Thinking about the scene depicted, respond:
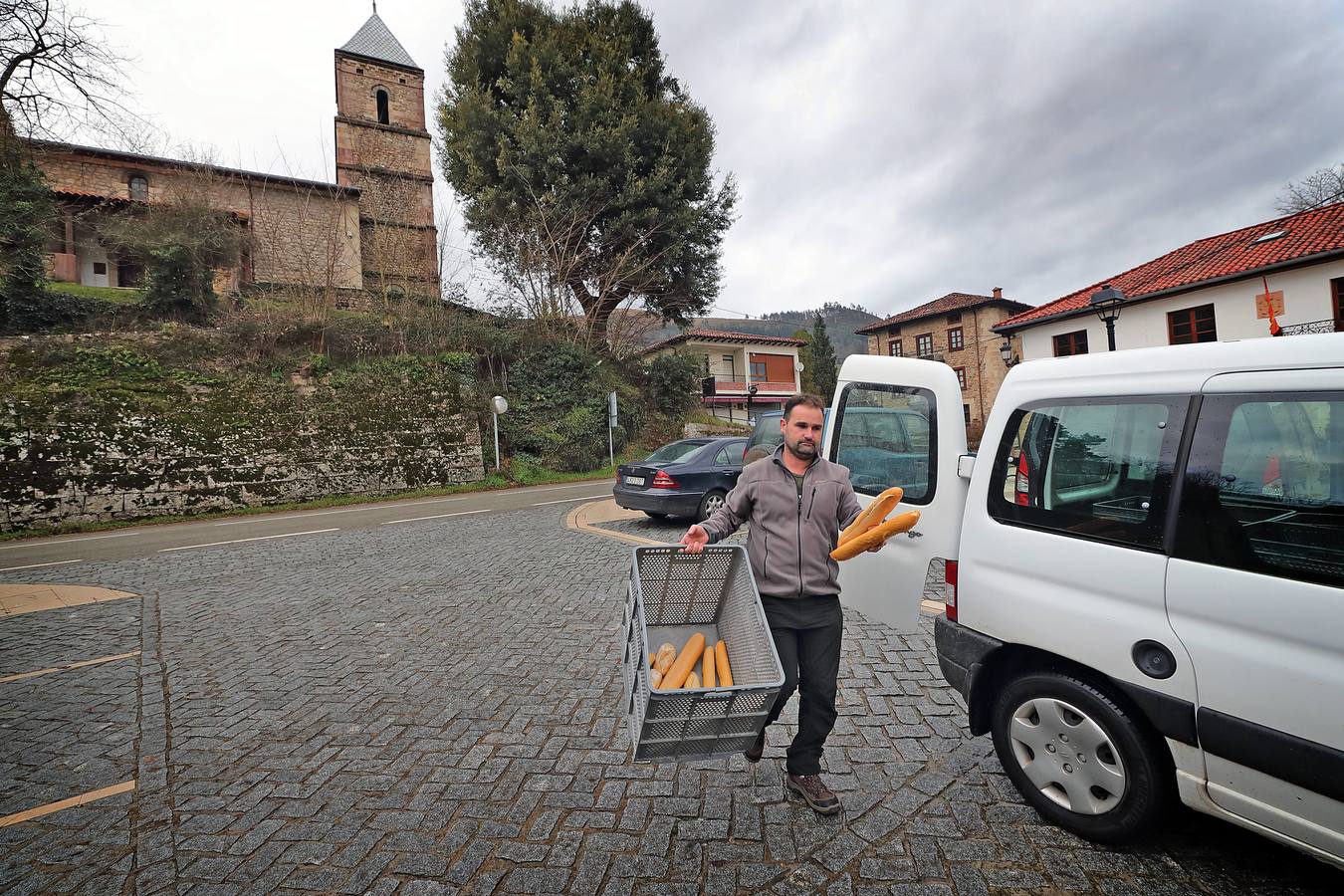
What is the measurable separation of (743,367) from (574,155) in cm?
2379

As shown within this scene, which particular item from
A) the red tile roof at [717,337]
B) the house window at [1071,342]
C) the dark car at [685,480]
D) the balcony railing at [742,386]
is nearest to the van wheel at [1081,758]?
the dark car at [685,480]

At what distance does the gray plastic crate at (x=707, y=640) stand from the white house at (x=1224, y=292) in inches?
694

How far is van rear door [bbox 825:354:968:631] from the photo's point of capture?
12.2ft

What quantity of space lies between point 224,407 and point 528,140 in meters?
14.1

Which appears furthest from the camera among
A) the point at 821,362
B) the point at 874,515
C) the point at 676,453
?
the point at 821,362

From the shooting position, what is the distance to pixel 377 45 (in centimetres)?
3681

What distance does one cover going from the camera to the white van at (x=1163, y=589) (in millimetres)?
1813

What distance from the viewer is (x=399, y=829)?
2580 mm

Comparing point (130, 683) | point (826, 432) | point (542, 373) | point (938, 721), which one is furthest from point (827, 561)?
point (542, 373)

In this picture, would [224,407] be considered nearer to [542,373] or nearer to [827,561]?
[542,373]

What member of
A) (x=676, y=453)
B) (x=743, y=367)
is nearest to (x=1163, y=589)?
(x=676, y=453)

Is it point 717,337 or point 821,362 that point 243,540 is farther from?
point 821,362

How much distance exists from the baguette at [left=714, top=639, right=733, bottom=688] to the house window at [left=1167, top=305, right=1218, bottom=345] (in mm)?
26048

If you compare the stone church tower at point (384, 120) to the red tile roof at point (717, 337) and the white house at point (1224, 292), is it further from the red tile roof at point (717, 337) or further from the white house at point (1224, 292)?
the white house at point (1224, 292)
